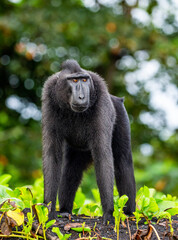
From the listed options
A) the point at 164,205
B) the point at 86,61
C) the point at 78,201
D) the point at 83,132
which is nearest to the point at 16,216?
the point at 164,205

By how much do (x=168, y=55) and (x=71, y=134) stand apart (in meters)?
7.15

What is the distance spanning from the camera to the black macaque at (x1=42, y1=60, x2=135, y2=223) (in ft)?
14.4

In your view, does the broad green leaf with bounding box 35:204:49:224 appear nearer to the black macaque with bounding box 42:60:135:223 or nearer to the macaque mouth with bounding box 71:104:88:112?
the black macaque with bounding box 42:60:135:223

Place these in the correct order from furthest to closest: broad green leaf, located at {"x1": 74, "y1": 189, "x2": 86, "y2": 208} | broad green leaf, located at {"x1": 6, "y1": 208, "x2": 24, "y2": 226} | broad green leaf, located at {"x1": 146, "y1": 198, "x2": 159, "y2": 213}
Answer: broad green leaf, located at {"x1": 74, "y1": 189, "x2": 86, "y2": 208} < broad green leaf, located at {"x1": 146, "y1": 198, "x2": 159, "y2": 213} < broad green leaf, located at {"x1": 6, "y1": 208, "x2": 24, "y2": 226}

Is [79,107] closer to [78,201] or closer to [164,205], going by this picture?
[164,205]

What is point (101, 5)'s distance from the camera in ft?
37.3

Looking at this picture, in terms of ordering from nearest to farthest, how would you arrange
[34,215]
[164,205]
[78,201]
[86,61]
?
[34,215]
[164,205]
[78,201]
[86,61]

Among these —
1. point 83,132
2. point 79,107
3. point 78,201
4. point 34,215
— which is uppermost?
point 79,107

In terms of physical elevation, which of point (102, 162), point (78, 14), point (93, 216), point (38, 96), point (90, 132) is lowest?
point (93, 216)

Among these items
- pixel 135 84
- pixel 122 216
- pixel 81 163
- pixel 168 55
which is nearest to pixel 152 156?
pixel 135 84

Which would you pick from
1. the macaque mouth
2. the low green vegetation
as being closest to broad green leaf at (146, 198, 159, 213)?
the low green vegetation

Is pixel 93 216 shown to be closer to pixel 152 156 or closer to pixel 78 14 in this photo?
pixel 78 14

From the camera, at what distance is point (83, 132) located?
4.64 m

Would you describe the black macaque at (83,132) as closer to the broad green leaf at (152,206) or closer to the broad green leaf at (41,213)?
the broad green leaf at (152,206)
